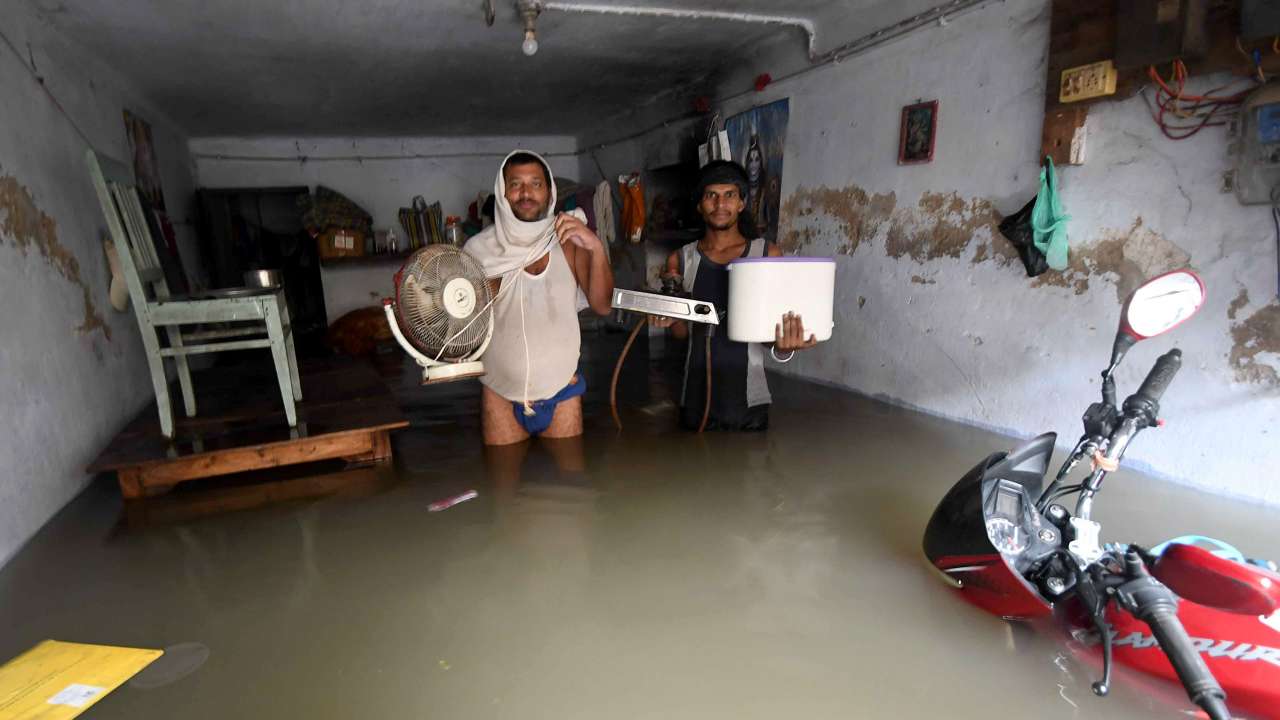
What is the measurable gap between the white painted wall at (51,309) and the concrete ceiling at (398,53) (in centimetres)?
40

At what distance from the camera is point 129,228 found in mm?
2576

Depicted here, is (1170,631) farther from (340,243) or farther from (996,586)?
(340,243)

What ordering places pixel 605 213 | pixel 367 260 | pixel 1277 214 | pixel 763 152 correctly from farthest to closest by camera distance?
pixel 367 260 < pixel 605 213 < pixel 763 152 < pixel 1277 214

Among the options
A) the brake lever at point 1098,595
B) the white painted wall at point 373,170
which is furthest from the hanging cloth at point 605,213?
the brake lever at point 1098,595

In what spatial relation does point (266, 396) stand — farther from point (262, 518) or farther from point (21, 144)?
point (21, 144)

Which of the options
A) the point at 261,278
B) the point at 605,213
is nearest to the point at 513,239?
the point at 261,278

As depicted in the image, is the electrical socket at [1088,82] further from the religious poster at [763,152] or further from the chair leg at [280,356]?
the chair leg at [280,356]

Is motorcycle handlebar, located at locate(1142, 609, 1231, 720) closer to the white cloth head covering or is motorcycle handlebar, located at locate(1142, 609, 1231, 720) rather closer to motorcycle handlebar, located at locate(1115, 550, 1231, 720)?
motorcycle handlebar, located at locate(1115, 550, 1231, 720)

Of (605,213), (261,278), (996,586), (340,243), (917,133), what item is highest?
(917,133)

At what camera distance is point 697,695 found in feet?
4.52

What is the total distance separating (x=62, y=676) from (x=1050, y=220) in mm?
3554

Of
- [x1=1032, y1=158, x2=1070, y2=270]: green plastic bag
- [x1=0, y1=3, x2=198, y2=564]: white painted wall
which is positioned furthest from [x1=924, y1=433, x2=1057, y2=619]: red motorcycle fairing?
[x1=0, y1=3, x2=198, y2=564]: white painted wall

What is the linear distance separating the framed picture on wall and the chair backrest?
3.58 meters

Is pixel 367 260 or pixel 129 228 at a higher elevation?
pixel 129 228
